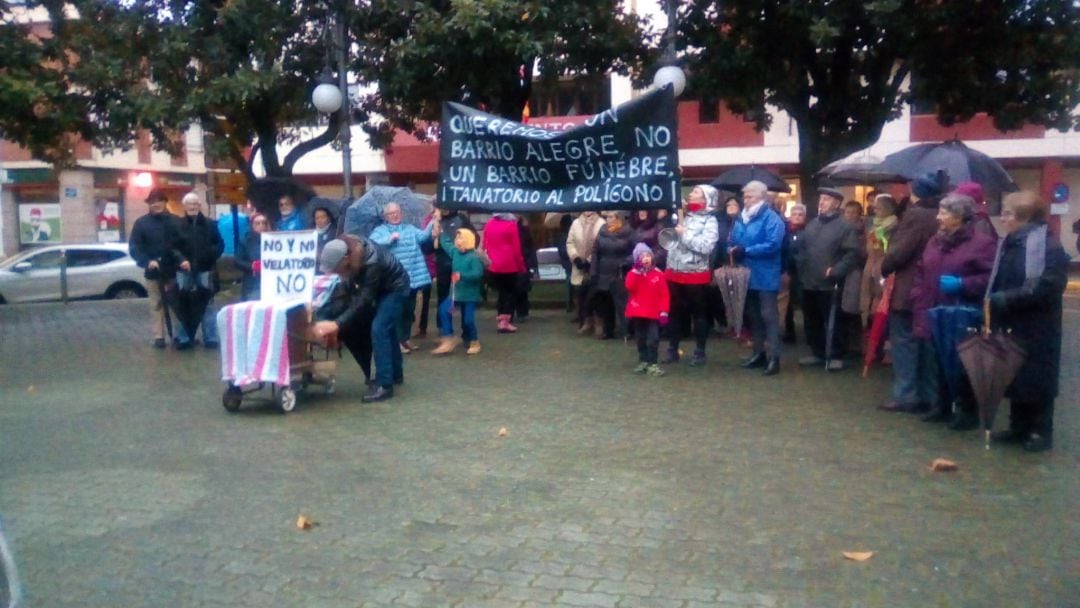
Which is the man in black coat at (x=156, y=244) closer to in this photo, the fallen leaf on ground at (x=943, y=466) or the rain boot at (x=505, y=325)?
the rain boot at (x=505, y=325)

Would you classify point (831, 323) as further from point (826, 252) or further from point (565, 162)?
point (565, 162)

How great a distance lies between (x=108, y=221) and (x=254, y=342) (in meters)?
35.4

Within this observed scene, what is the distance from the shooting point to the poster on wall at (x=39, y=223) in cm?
4006

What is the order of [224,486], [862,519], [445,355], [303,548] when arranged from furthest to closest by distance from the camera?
[445,355] < [224,486] < [862,519] < [303,548]

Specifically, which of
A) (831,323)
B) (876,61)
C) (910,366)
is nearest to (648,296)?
(831,323)

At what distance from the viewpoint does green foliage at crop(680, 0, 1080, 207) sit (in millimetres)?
15398

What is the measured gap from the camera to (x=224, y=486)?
716 cm

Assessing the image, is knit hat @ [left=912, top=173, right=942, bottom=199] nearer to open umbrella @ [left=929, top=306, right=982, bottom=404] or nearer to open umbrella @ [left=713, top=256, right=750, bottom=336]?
open umbrella @ [left=929, top=306, right=982, bottom=404]

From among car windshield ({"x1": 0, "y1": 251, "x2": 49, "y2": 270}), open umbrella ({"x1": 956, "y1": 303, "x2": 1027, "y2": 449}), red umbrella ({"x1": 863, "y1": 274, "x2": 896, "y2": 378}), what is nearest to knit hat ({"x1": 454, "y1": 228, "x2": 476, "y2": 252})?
red umbrella ({"x1": 863, "y1": 274, "x2": 896, "y2": 378})

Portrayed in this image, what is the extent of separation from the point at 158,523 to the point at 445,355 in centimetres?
597

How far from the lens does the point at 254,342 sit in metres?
9.06

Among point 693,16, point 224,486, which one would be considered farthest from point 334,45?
point 224,486

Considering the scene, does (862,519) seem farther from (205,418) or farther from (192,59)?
(192,59)

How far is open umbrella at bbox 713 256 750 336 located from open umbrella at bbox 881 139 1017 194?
1.99 m
